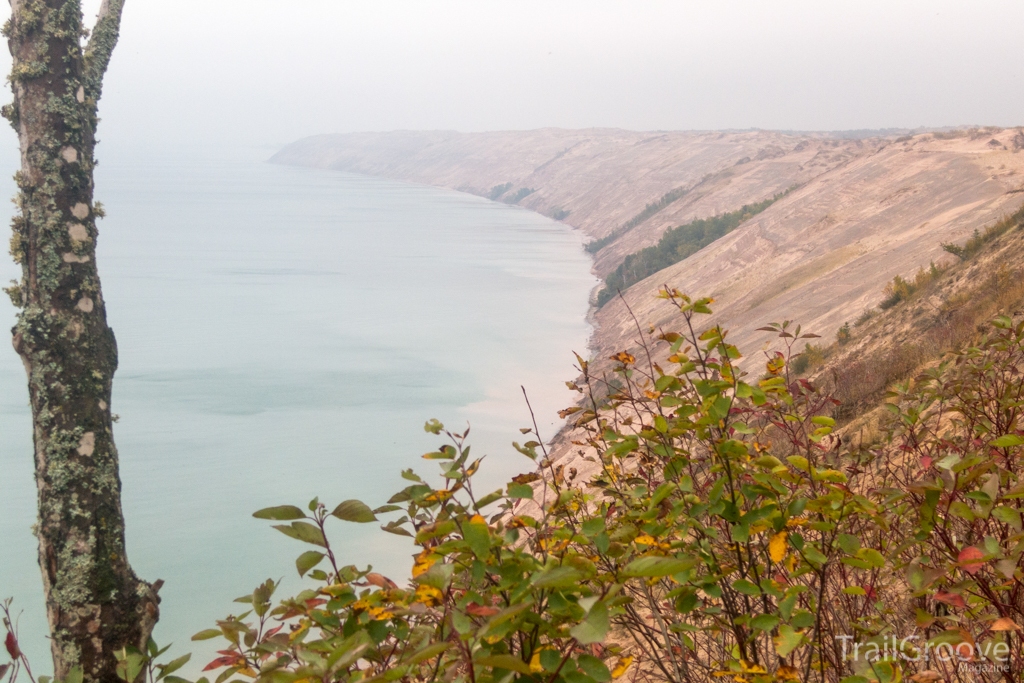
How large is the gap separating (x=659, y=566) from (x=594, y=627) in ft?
0.57

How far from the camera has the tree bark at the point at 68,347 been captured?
329 cm

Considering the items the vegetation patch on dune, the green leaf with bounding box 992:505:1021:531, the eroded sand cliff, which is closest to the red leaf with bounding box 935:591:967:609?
the green leaf with bounding box 992:505:1021:531

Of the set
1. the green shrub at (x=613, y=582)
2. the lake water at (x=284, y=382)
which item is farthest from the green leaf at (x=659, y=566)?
the lake water at (x=284, y=382)

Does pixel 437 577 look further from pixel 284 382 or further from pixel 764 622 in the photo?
pixel 284 382

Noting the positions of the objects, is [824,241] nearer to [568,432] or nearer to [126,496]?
[568,432]

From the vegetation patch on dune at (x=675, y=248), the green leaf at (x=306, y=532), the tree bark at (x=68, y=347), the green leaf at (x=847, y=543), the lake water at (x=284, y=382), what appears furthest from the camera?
the vegetation patch on dune at (x=675, y=248)

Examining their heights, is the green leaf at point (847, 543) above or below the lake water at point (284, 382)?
above

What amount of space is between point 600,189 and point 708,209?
41.3m

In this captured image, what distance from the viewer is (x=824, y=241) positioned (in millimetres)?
29453

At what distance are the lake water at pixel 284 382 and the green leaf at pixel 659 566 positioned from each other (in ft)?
29.2

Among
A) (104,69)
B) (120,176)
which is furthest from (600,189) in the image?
(120,176)

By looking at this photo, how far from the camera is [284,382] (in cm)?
3081

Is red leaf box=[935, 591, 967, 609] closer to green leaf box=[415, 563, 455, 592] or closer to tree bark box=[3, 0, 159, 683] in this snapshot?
green leaf box=[415, 563, 455, 592]

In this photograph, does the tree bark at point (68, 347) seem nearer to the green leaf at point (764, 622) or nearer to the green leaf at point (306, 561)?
the green leaf at point (306, 561)
